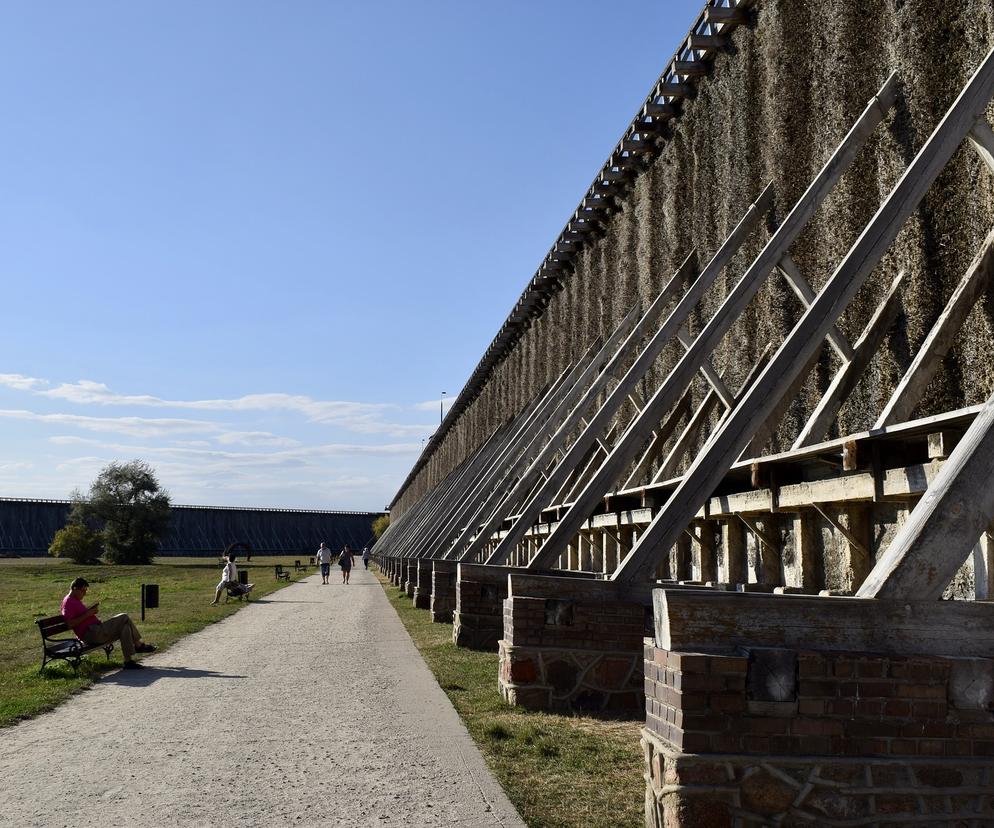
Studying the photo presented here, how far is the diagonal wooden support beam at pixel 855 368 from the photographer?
8109mm

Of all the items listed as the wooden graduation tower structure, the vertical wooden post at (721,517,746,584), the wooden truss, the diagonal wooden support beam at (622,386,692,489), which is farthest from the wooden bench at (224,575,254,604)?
the vertical wooden post at (721,517,746,584)

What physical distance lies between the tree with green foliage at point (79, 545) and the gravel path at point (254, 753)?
222ft

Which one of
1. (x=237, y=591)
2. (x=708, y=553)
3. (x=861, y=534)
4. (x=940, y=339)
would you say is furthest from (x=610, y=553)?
(x=237, y=591)

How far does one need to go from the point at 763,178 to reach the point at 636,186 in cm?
570

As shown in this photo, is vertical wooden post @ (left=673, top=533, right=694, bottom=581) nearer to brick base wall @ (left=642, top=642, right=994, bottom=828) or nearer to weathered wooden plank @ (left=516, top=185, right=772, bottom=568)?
weathered wooden plank @ (left=516, top=185, right=772, bottom=568)

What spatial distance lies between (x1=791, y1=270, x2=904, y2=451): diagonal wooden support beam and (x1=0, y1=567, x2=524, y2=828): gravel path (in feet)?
12.0

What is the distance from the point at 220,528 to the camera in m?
103

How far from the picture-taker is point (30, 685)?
10055mm

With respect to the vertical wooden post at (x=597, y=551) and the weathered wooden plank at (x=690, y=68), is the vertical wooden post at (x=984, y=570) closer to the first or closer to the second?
the vertical wooden post at (x=597, y=551)

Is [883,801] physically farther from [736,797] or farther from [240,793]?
[240,793]

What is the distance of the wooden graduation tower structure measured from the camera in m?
4.24

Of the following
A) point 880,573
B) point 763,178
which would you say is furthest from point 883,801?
point 763,178

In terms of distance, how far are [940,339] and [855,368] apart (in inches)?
50.5

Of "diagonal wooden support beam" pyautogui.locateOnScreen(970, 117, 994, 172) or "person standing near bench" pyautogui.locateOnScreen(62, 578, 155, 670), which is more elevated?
"diagonal wooden support beam" pyautogui.locateOnScreen(970, 117, 994, 172)
